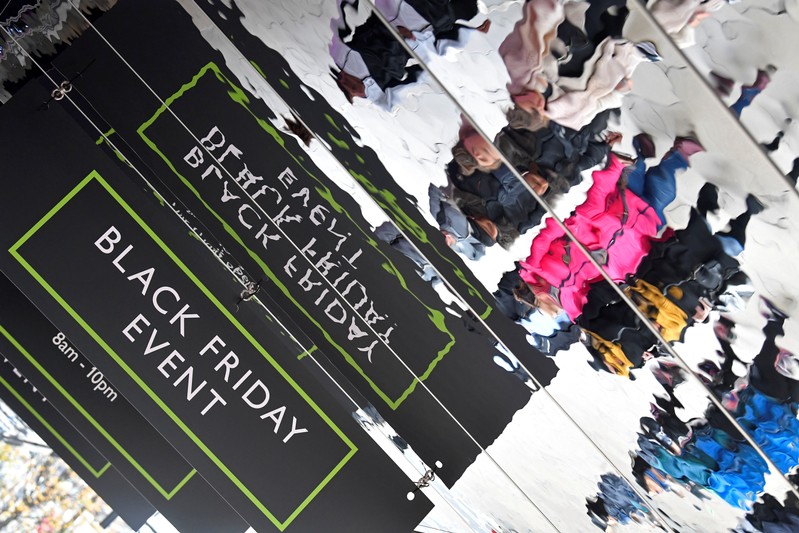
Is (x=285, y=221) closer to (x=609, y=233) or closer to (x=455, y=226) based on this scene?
(x=455, y=226)

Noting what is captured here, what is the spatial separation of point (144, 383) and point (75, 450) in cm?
214

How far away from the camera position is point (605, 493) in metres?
2.27

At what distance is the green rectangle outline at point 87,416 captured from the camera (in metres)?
2.77

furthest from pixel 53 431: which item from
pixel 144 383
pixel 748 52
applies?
pixel 748 52

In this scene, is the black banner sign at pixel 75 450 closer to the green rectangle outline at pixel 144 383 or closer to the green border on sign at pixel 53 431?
the green border on sign at pixel 53 431

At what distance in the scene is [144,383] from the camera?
1.91m

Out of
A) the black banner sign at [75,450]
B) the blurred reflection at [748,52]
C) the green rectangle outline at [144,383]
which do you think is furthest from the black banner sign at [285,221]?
the black banner sign at [75,450]

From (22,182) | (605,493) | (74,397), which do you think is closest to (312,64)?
(22,182)

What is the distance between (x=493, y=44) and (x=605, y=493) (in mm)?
1529

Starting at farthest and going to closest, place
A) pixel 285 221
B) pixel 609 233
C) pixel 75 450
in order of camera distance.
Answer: pixel 75 450
pixel 285 221
pixel 609 233

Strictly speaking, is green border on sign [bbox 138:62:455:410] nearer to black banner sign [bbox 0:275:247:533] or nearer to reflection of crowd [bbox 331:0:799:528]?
reflection of crowd [bbox 331:0:799:528]

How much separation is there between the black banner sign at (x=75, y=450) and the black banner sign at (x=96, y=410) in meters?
0.88

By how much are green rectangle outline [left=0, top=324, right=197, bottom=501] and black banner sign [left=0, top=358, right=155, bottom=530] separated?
0.91 meters

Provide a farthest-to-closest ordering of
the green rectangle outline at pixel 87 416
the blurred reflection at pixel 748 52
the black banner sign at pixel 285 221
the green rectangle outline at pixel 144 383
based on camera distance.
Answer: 1. the green rectangle outline at pixel 87 416
2. the black banner sign at pixel 285 221
3. the green rectangle outline at pixel 144 383
4. the blurred reflection at pixel 748 52
